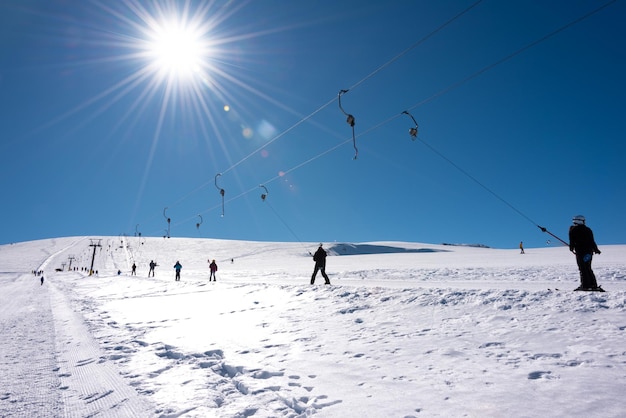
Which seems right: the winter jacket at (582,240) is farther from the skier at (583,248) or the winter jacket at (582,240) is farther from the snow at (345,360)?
the snow at (345,360)

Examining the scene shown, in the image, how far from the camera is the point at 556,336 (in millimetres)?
5379

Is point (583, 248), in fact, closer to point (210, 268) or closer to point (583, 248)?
point (583, 248)

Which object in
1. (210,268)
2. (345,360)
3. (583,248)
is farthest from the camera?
(210,268)

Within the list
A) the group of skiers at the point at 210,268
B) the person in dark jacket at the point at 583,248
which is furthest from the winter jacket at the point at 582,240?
the group of skiers at the point at 210,268

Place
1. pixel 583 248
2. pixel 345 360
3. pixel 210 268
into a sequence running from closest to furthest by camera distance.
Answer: pixel 345 360, pixel 583 248, pixel 210 268

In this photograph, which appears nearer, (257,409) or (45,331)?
(257,409)

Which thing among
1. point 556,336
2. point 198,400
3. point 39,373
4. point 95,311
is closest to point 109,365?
point 39,373

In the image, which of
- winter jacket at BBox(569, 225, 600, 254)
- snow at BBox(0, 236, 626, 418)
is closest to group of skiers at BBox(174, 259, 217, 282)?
snow at BBox(0, 236, 626, 418)

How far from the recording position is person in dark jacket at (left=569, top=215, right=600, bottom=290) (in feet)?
28.1

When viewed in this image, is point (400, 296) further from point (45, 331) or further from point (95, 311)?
point (95, 311)

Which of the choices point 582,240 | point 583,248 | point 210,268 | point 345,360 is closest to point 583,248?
point 583,248

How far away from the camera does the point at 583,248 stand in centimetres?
881

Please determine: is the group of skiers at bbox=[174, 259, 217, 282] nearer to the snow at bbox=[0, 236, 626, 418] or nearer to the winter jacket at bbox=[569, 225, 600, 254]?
the snow at bbox=[0, 236, 626, 418]

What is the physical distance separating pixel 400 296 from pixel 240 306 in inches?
196
